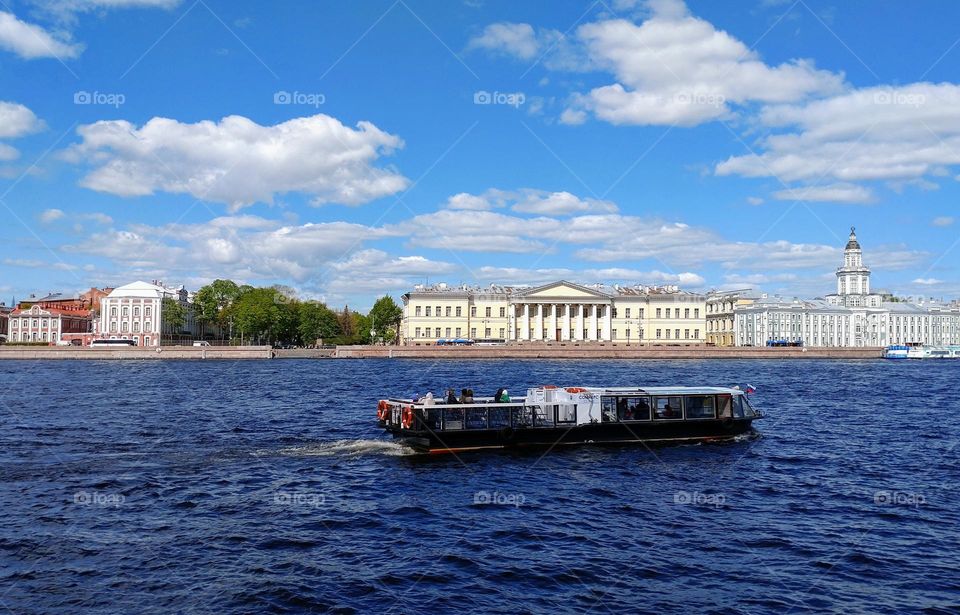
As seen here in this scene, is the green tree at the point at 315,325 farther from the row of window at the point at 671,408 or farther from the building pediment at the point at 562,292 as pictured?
the row of window at the point at 671,408

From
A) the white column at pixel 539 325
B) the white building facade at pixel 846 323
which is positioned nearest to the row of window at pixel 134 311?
the white column at pixel 539 325

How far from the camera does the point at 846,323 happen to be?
12656 cm

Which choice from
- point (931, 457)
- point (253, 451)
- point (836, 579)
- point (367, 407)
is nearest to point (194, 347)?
point (367, 407)

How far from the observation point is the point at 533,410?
77.4 ft

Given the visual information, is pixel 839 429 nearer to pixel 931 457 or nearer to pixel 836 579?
pixel 931 457

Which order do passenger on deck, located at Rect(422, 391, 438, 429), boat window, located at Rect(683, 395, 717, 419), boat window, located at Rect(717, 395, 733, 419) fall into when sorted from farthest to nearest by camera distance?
boat window, located at Rect(717, 395, 733, 419)
boat window, located at Rect(683, 395, 717, 419)
passenger on deck, located at Rect(422, 391, 438, 429)

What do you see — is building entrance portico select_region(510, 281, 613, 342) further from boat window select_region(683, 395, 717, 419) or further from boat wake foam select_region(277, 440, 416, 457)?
boat wake foam select_region(277, 440, 416, 457)

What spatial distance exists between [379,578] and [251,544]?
2.87 m

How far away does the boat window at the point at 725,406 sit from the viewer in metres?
26.2

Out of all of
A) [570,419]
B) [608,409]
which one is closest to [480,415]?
[570,419]

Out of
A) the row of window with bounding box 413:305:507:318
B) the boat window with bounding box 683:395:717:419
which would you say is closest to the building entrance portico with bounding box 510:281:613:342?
the row of window with bounding box 413:305:507:318

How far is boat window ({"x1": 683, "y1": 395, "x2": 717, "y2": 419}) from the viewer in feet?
83.7
